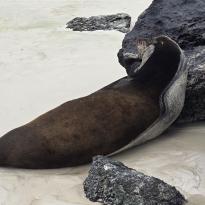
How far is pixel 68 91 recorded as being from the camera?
5.41m

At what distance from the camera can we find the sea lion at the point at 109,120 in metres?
3.93

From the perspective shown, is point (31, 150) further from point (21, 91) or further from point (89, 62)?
point (89, 62)

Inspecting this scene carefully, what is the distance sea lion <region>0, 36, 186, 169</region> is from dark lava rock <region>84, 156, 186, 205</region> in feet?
1.62

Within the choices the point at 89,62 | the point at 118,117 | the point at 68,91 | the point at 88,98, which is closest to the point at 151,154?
the point at 118,117

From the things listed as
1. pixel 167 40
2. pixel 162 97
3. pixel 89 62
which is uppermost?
pixel 167 40

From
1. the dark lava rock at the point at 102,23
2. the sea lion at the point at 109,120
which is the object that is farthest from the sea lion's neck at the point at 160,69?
the dark lava rock at the point at 102,23

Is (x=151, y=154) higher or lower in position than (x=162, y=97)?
lower

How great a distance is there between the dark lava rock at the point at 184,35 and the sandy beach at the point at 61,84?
0.71 feet

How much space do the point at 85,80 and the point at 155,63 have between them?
131 cm

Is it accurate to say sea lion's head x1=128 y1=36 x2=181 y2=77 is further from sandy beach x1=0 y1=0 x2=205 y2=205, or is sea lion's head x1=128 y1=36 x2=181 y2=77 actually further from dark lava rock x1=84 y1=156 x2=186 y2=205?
dark lava rock x1=84 y1=156 x2=186 y2=205

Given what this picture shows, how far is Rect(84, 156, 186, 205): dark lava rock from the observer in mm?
3281

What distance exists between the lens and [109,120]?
4.12 metres

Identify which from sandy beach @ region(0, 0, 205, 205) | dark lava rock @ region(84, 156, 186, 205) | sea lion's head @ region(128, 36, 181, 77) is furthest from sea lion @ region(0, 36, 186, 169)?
dark lava rock @ region(84, 156, 186, 205)

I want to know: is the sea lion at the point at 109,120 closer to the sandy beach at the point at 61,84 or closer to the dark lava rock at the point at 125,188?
the sandy beach at the point at 61,84
